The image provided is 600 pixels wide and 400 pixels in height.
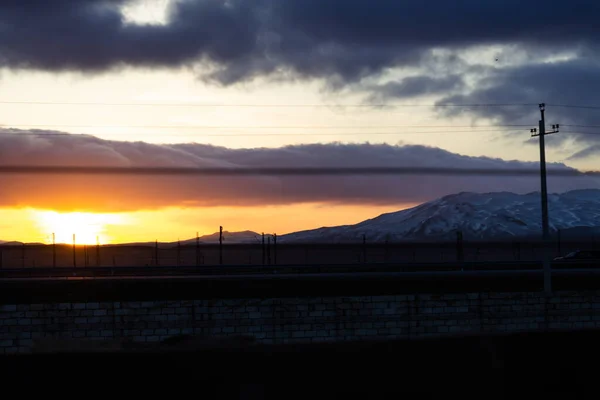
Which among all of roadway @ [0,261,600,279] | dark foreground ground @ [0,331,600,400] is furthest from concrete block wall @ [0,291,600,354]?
roadway @ [0,261,600,279]

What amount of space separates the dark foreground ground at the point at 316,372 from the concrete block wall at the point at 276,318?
10.0m

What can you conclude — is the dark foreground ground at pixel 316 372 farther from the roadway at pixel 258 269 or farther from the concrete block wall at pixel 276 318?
the roadway at pixel 258 269

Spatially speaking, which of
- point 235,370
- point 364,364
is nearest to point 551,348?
point 364,364

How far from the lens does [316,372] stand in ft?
39.8

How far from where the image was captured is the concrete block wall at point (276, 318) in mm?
22562

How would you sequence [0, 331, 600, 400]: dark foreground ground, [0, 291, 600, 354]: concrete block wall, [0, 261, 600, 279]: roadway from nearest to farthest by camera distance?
[0, 331, 600, 400]: dark foreground ground → [0, 291, 600, 354]: concrete block wall → [0, 261, 600, 279]: roadway

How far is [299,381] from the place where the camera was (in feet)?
39.5

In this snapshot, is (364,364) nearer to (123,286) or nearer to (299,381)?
(299,381)

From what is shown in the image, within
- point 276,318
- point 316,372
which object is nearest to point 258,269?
point 276,318

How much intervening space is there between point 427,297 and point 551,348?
39.9ft

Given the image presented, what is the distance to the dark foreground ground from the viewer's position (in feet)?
39.1

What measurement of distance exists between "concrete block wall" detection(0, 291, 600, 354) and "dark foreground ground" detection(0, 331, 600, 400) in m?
10.0

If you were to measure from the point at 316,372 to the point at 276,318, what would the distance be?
11.3 meters

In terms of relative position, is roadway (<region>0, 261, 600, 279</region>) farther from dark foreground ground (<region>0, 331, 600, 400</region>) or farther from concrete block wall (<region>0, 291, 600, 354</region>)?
dark foreground ground (<region>0, 331, 600, 400</region>)
